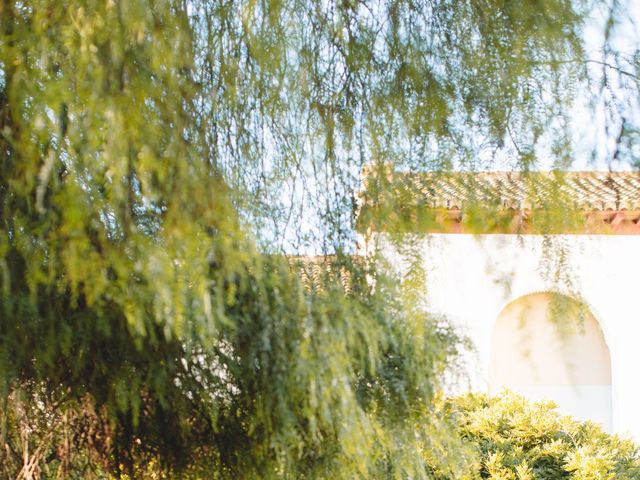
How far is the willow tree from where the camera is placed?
1562mm

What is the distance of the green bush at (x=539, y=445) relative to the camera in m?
4.91

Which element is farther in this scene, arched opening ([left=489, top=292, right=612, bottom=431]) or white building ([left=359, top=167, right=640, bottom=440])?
arched opening ([left=489, top=292, right=612, bottom=431])

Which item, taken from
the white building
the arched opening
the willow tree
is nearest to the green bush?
the arched opening

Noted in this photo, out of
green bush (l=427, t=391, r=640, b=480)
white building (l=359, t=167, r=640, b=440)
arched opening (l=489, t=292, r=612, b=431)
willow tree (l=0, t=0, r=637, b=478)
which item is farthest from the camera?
arched opening (l=489, t=292, r=612, b=431)

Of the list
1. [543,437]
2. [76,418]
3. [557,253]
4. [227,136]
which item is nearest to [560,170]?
[557,253]

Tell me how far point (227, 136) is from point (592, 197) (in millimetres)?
762

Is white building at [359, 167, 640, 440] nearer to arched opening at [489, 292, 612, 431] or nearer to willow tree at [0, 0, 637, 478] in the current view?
willow tree at [0, 0, 637, 478]

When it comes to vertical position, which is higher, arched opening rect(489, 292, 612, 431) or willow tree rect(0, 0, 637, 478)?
willow tree rect(0, 0, 637, 478)

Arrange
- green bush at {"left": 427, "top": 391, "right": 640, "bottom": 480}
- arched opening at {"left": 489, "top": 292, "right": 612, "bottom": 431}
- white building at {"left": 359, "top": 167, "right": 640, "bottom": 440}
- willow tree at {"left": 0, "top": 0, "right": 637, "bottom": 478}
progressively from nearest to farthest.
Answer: willow tree at {"left": 0, "top": 0, "right": 637, "bottom": 478} < white building at {"left": 359, "top": 167, "right": 640, "bottom": 440} < green bush at {"left": 427, "top": 391, "right": 640, "bottom": 480} < arched opening at {"left": 489, "top": 292, "right": 612, "bottom": 431}

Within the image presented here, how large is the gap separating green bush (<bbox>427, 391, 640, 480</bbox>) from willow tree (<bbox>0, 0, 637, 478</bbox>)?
2468 millimetres

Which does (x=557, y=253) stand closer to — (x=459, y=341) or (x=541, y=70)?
(x=541, y=70)

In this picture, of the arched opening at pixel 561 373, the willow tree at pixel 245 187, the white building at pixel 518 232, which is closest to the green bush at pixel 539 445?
the arched opening at pixel 561 373

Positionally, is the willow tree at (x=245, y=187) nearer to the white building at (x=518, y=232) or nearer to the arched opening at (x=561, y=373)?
the white building at (x=518, y=232)

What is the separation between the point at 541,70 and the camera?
1.87 meters
